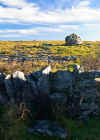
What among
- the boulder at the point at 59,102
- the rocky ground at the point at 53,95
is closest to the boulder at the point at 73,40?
the rocky ground at the point at 53,95

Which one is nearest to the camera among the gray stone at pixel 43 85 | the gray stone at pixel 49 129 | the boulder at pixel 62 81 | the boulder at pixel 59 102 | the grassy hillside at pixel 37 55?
the gray stone at pixel 49 129

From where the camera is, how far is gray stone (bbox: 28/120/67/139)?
9.30 metres

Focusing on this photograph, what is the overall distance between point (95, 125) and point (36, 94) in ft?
15.1

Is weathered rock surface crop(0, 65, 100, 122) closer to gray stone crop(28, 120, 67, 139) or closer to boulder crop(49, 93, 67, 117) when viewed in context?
boulder crop(49, 93, 67, 117)

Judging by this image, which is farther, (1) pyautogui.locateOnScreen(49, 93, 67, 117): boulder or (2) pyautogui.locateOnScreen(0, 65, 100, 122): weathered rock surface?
(2) pyautogui.locateOnScreen(0, 65, 100, 122): weathered rock surface

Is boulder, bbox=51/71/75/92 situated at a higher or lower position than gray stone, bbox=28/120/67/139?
higher

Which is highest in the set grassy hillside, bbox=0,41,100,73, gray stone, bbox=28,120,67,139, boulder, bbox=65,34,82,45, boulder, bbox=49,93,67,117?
boulder, bbox=65,34,82,45

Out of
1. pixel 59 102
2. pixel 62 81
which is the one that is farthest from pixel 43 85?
pixel 59 102

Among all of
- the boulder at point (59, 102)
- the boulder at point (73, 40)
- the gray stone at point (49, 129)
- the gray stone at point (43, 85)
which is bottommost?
the gray stone at point (49, 129)

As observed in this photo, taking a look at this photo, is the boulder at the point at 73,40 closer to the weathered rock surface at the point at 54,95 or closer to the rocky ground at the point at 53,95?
the rocky ground at the point at 53,95

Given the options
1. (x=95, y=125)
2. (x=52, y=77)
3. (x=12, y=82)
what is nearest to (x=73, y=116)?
(x=95, y=125)

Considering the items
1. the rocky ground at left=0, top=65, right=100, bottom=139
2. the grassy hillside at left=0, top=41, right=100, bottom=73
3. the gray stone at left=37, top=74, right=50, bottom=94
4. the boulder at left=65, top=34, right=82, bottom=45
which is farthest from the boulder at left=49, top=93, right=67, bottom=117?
the boulder at left=65, top=34, right=82, bottom=45

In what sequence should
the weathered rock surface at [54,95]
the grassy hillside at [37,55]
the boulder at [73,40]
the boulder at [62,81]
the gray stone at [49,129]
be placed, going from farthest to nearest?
the boulder at [73,40] → the grassy hillside at [37,55] → the boulder at [62,81] → the weathered rock surface at [54,95] → the gray stone at [49,129]

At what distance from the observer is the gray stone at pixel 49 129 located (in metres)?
9.30
